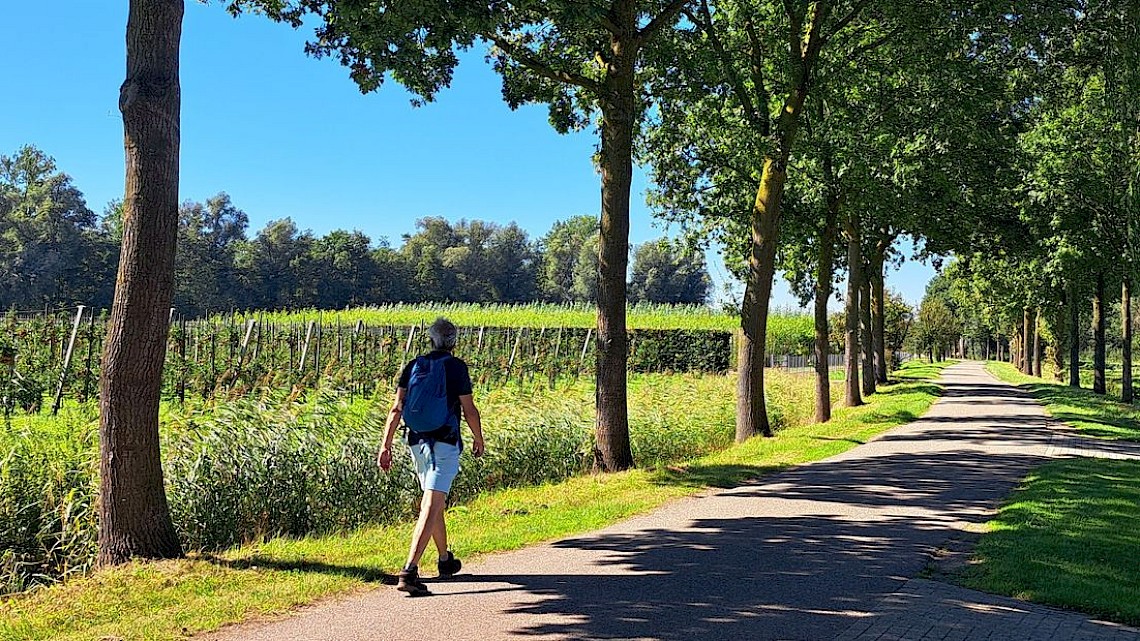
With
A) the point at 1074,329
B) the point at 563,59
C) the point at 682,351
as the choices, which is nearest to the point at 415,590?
the point at 563,59

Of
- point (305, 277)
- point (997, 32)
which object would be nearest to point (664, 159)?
point (997, 32)

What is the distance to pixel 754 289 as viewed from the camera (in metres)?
17.6

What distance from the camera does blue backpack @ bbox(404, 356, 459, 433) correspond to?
6594 millimetres

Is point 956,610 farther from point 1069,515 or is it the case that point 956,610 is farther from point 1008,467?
point 1008,467

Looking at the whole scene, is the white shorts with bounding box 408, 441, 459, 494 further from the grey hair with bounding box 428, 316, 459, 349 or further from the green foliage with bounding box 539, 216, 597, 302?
the green foliage with bounding box 539, 216, 597, 302

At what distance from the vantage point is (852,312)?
2520 centimetres

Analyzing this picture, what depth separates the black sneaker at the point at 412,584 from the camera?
637 centimetres

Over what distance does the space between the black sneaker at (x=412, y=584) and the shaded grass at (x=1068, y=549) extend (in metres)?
4.05

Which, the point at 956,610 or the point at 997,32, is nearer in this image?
the point at 956,610

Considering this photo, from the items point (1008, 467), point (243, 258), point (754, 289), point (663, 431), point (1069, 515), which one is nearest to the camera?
point (1069, 515)

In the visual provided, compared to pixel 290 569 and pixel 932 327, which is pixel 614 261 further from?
pixel 932 327

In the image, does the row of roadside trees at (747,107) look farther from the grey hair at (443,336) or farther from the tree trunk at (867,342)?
the tree trunk at (867,342)

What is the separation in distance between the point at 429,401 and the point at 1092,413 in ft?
75.6

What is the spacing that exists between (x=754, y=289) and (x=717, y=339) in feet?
60.2
